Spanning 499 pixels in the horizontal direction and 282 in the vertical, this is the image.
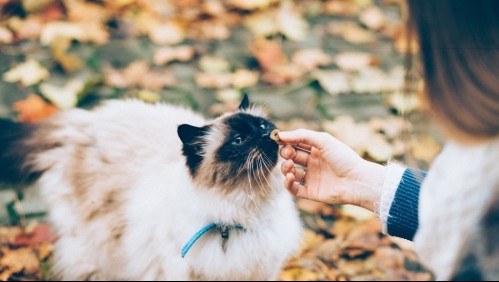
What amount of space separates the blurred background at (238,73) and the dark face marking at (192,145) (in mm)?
863

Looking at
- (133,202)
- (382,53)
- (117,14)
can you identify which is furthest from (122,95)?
(382,53)

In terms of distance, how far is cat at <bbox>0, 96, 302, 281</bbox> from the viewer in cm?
197

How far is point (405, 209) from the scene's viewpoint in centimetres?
192

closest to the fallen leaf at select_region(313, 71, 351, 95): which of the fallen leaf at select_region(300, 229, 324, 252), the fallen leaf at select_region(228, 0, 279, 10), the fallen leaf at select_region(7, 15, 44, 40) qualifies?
the fallen leaf at select_region(228, 0, 279, 10)

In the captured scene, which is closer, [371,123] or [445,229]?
[445,229]

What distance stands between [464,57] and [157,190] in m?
1.37

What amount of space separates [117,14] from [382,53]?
197cm

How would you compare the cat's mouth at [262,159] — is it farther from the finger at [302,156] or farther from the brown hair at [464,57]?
the brown hair at [464,57]

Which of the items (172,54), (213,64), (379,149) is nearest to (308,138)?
(379,149)

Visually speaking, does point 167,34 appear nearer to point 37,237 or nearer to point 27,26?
point 27,26

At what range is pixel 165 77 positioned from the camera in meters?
3.43

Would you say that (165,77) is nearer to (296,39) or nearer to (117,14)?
(117,14)

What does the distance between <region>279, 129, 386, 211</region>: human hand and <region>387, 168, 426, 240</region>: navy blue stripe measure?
0.27ft

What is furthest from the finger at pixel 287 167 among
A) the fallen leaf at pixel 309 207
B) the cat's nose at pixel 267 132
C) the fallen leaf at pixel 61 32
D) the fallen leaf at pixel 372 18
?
the fallen leaf at pixel 372 18
